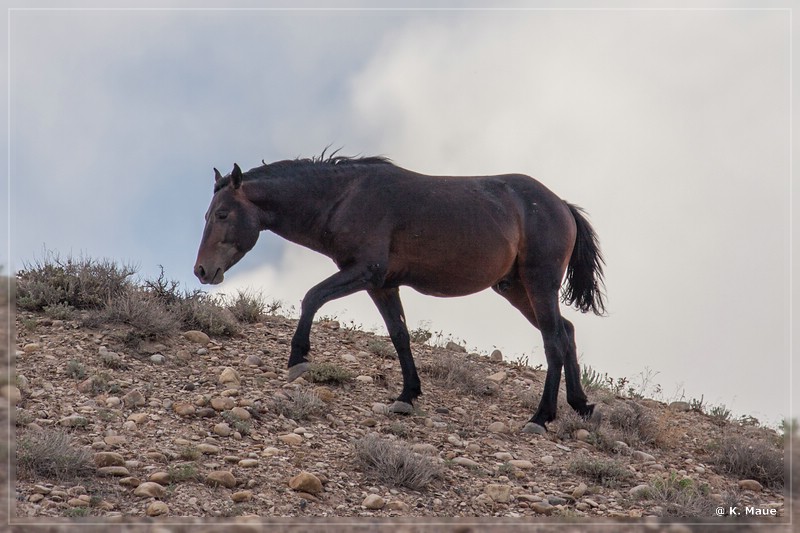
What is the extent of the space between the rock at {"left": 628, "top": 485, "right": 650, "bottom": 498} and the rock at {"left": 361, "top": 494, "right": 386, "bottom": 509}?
97.0 inches

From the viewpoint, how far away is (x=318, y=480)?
6.85 meters

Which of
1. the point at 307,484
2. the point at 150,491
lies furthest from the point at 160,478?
the point at 307,484

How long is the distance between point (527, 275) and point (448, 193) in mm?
1264

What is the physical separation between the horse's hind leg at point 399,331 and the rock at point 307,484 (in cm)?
269

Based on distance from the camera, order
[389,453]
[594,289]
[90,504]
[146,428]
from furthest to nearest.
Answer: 1. [594,289]
2. [146,428]
3. [389,453]
4. [90,504]

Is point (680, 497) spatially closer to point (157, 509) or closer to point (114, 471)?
point (157, 509)

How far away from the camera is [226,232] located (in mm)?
8922

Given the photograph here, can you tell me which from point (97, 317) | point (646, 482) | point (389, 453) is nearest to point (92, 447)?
point (389, 453)

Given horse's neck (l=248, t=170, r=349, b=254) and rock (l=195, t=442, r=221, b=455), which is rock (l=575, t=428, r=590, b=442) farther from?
rock (l=195, t=442, r=221, b=455)

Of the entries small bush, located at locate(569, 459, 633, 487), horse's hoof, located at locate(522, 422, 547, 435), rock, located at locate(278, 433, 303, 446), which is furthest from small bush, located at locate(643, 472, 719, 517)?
rock, located at locate(278, 433, 303, 446)

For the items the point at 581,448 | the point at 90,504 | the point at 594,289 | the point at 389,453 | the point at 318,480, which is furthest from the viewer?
the point at 594,289

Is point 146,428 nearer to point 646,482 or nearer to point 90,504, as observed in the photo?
point 90,504

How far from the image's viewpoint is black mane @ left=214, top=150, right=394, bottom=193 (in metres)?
9.41

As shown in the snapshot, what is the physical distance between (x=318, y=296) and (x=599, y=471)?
3.09 metres
